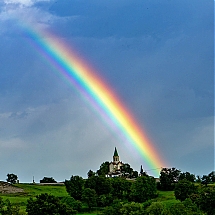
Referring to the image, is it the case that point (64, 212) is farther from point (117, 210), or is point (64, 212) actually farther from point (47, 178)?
point (47, 178)

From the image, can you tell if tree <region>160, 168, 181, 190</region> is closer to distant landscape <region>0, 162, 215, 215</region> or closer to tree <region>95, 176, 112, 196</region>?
distant landscape <region>0, 162, 215, 215</region>

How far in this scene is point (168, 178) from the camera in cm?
14325

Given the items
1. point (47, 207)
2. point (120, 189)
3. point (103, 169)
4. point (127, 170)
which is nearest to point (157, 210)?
point (47, 207)

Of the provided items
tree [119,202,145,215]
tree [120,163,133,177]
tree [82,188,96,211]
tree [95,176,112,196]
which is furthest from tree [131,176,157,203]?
tree [120,163,133,177]

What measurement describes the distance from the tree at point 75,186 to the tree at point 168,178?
35.2 meters

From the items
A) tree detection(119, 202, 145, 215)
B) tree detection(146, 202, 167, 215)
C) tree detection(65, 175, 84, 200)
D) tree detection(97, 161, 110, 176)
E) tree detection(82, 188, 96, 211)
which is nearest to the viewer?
tree detection(146, 202, 167, 215)

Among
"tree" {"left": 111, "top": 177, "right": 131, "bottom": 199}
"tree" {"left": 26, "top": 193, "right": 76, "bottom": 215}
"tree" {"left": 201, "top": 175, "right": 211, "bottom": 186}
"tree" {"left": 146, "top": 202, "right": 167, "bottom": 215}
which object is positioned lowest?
"tree" {"left": 146, "top": 202, "right": 167, "bottom": 215}

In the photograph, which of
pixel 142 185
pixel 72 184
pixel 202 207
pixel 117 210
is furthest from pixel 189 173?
pixel 117 210

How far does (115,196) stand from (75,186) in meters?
10.6

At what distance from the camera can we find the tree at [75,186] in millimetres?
112125

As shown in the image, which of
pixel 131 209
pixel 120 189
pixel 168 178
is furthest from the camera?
pixel 168 178

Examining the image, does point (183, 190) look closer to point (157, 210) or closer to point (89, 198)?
point (89, 198)

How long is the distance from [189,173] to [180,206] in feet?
298

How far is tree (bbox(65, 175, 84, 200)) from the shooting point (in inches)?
4414
